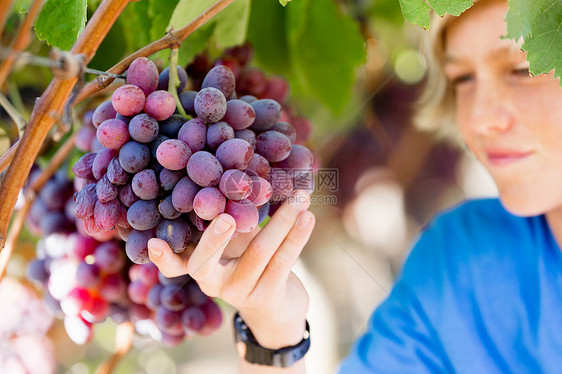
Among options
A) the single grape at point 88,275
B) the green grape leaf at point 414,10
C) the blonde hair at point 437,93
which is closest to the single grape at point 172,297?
the single grape at point 88,275

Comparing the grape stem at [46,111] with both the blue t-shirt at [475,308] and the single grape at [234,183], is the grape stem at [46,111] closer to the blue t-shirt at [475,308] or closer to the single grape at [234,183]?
the single grape at [234,183]

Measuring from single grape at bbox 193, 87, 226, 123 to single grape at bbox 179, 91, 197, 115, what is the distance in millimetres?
31

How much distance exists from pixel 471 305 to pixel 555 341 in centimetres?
15

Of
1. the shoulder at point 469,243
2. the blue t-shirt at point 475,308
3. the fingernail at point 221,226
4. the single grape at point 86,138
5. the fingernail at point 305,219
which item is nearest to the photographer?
the fingernail at point 221,226

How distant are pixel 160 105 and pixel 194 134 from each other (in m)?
0.04

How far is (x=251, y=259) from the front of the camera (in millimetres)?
555

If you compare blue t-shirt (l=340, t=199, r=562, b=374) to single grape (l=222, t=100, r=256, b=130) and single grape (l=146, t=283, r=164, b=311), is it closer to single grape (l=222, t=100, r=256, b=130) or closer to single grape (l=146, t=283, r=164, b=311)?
single grape (l=146, t=283, r=164, b=311)

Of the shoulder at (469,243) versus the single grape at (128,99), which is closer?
the single grape at (128,99)

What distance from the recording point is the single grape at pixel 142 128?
0.45 m

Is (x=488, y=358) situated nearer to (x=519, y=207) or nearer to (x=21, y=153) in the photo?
(x=519, y=207)

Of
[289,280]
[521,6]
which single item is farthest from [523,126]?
[289,280]

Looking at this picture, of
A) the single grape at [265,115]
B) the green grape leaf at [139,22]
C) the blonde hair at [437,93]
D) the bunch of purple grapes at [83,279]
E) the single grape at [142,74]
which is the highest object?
the blonde hair at [437,93]

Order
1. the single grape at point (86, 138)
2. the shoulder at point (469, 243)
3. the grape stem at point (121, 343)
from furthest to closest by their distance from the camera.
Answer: the shoulder at point (469, 243)
the grape stem at point (121, 343)
the single grape at point (86, 138)

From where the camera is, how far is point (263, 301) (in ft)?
2.08
